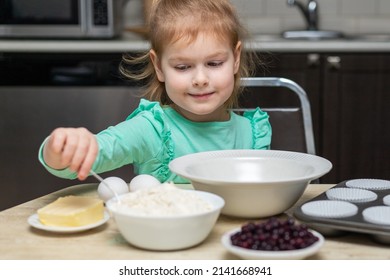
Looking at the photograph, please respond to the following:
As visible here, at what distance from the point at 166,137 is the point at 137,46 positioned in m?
1.42

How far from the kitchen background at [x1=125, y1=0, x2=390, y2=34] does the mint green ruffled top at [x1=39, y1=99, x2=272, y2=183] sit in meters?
1.86

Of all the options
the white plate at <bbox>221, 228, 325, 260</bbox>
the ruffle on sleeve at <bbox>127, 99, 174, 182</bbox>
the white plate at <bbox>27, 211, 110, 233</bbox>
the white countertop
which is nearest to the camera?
the white plate at <bbox>221, 228, 325, 260</bbox>

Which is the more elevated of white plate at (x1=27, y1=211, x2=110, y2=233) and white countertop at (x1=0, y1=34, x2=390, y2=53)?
white countertop at (x1=0, y1=34, x2=390, y2=53)

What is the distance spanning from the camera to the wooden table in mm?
920

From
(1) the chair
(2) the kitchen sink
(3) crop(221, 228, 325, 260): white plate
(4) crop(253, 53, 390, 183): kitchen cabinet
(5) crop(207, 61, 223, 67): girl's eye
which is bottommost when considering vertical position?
(4) crop(253, 53, 390, 183): kitchen cabinet

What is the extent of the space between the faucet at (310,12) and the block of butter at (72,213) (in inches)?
94.6

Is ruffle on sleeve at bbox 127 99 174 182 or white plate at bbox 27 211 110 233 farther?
ruffle on sleeve at bbox 127 99 174 182

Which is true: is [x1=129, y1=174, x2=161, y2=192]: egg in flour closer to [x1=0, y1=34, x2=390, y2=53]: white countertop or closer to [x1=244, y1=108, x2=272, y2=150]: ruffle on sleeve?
[x1=244, y1=108, x2=272, y2=150]: ruffle on sleeve

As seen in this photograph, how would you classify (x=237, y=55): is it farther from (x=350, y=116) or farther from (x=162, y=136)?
(x=350, y=116)

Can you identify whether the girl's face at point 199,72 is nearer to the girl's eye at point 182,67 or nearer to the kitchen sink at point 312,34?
the girl's eye at point 182,67

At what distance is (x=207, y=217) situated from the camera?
0.93m

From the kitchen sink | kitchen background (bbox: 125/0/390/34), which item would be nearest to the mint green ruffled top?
the kitchen sink

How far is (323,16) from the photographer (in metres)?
3.49

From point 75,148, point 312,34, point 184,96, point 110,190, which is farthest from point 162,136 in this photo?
point 312,34
